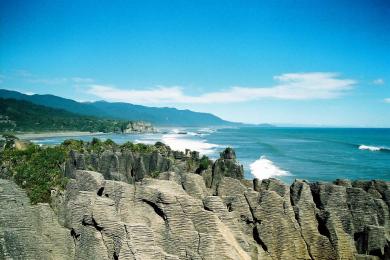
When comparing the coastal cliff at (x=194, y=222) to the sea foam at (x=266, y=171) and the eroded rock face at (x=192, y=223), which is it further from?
the sea foam at (x=266, y=171)

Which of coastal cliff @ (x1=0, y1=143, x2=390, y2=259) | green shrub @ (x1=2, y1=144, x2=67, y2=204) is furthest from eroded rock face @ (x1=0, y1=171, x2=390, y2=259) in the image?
green shrub @ (x1=2, y1=144, x2=67, y2=204)

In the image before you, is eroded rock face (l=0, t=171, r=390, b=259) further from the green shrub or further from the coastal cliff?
the green shrub

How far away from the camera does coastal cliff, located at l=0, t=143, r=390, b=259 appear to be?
27.5 feet

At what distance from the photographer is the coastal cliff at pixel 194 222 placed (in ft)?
27.5

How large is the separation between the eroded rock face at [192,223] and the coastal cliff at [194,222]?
0.02 m

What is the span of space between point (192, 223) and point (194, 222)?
0.05 metres

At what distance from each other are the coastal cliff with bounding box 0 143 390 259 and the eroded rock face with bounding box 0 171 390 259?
0.8 inches

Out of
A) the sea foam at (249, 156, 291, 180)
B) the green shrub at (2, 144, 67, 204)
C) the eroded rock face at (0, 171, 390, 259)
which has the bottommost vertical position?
the sea foam at (249, 156, 291, 180)

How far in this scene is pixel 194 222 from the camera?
345 inches

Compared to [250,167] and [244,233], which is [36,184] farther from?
[250,167]

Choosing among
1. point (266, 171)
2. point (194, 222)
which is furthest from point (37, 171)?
point (266, 171)

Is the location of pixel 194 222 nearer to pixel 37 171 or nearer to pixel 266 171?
pixel 37 171

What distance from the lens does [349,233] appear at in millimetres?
11117

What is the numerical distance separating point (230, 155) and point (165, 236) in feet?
82.5
